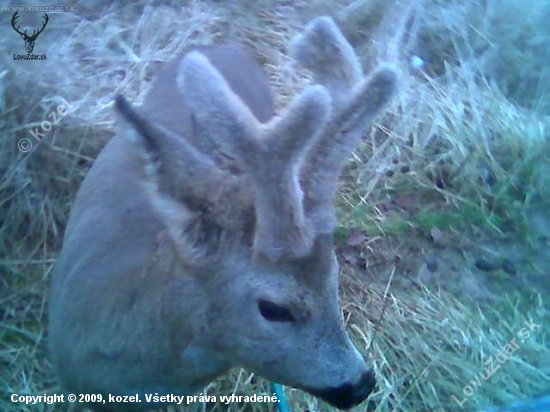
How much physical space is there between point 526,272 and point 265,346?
7.98 feet

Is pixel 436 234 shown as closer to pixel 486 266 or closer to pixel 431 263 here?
pixel 431 263

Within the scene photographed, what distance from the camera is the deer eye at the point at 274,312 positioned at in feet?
6.81

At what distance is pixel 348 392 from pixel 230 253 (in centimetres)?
57

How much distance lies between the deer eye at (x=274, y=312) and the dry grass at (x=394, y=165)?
1207mm

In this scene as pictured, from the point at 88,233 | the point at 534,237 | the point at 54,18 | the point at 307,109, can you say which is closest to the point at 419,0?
the point at 534,237

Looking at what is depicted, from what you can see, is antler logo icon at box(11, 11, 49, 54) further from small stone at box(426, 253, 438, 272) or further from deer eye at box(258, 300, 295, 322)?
deer eye at box(258, 300, 295, 322)

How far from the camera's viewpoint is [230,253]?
2.10 meters

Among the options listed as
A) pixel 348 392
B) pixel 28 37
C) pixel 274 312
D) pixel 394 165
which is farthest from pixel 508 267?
pixel 28 37

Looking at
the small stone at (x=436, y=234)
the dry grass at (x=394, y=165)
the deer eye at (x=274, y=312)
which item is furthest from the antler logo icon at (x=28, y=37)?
the deer eye at (x=274, y=312)

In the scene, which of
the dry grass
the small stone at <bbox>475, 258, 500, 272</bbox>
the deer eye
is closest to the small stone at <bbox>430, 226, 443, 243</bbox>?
the dry grass

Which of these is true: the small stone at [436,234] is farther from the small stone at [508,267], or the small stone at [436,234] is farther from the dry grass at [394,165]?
the small stone at [508,267]

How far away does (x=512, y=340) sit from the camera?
150 inches

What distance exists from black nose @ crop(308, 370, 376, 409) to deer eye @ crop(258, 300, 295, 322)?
28 cm

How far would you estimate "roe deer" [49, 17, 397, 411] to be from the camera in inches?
74.9
